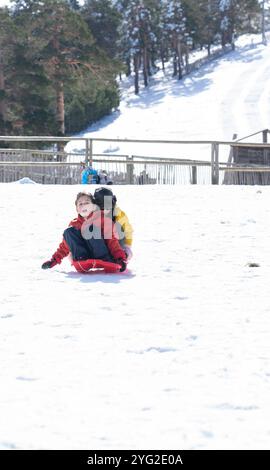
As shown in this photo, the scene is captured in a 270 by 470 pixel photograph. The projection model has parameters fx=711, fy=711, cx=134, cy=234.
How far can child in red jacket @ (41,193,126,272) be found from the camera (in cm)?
596

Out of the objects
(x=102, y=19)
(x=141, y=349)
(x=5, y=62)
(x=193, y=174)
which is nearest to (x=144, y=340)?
(x=141, y=349)

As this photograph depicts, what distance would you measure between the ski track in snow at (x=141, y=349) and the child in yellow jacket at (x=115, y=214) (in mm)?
279

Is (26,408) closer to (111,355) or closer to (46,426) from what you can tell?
(46,426)

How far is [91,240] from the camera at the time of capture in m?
6.00

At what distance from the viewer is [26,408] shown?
288cm

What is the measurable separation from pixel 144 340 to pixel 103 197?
235 cm

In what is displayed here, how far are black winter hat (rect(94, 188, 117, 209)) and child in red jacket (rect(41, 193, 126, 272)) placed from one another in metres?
0.05

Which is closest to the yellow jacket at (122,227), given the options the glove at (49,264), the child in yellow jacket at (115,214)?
the child in yellow jacket at (115,214)

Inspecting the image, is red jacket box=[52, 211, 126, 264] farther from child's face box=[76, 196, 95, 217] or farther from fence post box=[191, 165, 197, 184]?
fence post box=[191, 165, 197, 184]

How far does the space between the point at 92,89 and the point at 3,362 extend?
36.0 m

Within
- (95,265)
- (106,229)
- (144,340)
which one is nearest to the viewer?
(144,340)

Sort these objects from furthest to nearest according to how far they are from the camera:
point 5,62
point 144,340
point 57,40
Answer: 1. point 57,40
2. point 5,62
3. point 144,340

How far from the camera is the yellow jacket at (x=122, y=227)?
6.09m

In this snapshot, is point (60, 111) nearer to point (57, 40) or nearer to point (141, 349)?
point (57, 40)
